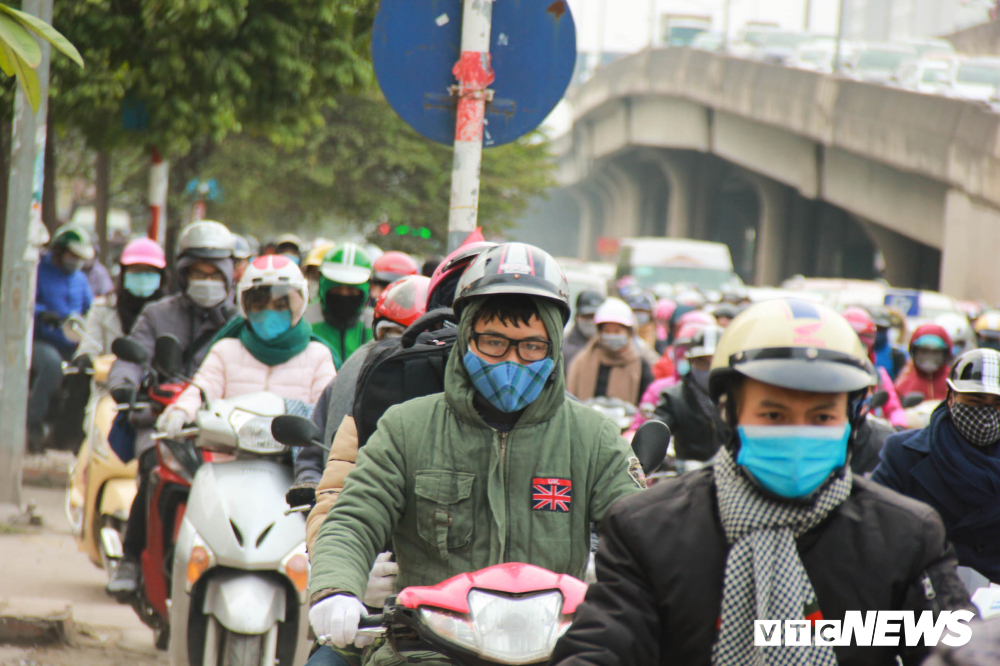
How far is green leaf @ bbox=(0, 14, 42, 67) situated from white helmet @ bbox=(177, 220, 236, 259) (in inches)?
145

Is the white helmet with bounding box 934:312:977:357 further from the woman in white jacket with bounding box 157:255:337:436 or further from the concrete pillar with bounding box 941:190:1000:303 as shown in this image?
the concrete pillar with bounding box 941:190:1000:303

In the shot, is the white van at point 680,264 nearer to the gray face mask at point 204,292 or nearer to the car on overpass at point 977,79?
the car on overpass at point 977,79

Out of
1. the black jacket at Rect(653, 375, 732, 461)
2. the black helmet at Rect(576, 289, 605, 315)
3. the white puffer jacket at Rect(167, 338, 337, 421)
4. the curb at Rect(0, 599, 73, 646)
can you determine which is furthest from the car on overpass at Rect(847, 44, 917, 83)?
the curb at Rect(0, 599, 73, 646)

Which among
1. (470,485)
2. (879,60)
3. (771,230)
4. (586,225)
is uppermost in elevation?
(879,60)

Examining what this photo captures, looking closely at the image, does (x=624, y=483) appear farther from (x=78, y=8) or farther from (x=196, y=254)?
(x=78, y=8)

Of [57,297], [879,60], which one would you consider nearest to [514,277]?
[57,297]

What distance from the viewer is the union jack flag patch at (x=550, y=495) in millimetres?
2734

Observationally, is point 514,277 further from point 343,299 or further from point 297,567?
point 343,299

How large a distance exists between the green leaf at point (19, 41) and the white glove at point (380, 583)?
1368mm

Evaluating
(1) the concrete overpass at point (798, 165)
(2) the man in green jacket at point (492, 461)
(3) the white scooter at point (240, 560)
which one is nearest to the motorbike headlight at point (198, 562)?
(3) the white scooter at point (240, 560)

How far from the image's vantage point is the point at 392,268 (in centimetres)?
836

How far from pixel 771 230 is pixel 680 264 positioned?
2448cm

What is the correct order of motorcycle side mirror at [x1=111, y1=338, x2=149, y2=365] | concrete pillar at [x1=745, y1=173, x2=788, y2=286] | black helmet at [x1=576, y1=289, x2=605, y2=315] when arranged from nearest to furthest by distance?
motorcycle side mirror at [x1=111, y1=338, x2=149, y2=365] < black helmet at [x1=576, y1=289, x2=605, y2=315] < concrete pillar at [x1=745, y1=173, x2=788, y2=286]

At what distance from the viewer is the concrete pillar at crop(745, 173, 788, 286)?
163ft
